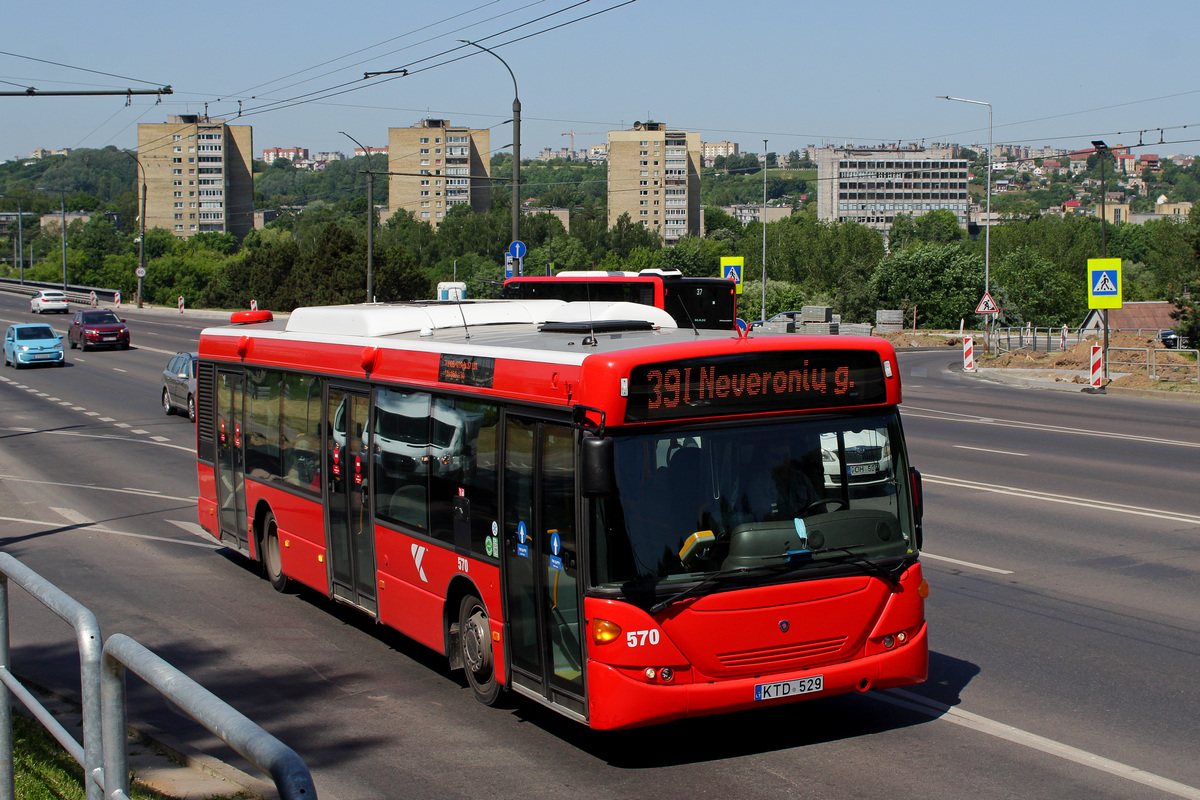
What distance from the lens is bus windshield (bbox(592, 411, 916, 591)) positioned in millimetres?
5828

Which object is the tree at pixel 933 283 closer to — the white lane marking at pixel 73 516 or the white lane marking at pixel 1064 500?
the white lane marking at pixel 1064 500

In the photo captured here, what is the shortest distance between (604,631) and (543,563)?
0.65 m

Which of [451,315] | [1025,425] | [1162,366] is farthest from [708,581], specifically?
[1162,366]

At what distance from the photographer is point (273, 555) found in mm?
10508

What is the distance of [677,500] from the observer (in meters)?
5.89

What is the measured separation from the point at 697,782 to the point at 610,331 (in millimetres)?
3015

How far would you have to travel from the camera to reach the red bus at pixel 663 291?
25281 millimetres

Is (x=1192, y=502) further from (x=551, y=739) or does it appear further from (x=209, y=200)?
(x=209, y=200)

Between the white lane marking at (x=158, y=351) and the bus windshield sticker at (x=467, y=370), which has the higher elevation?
the bus windshield sticker at (x=467, y=370)

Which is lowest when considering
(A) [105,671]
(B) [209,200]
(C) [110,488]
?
(C) [110,488]

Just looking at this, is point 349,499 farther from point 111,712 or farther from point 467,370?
point 111,712

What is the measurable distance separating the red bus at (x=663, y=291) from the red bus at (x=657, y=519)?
17.4 metres

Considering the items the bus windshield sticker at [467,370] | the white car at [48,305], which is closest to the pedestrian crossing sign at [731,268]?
the bus windshield sticker at [467,370]

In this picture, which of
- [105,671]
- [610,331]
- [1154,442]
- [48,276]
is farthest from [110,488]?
[48,276]
